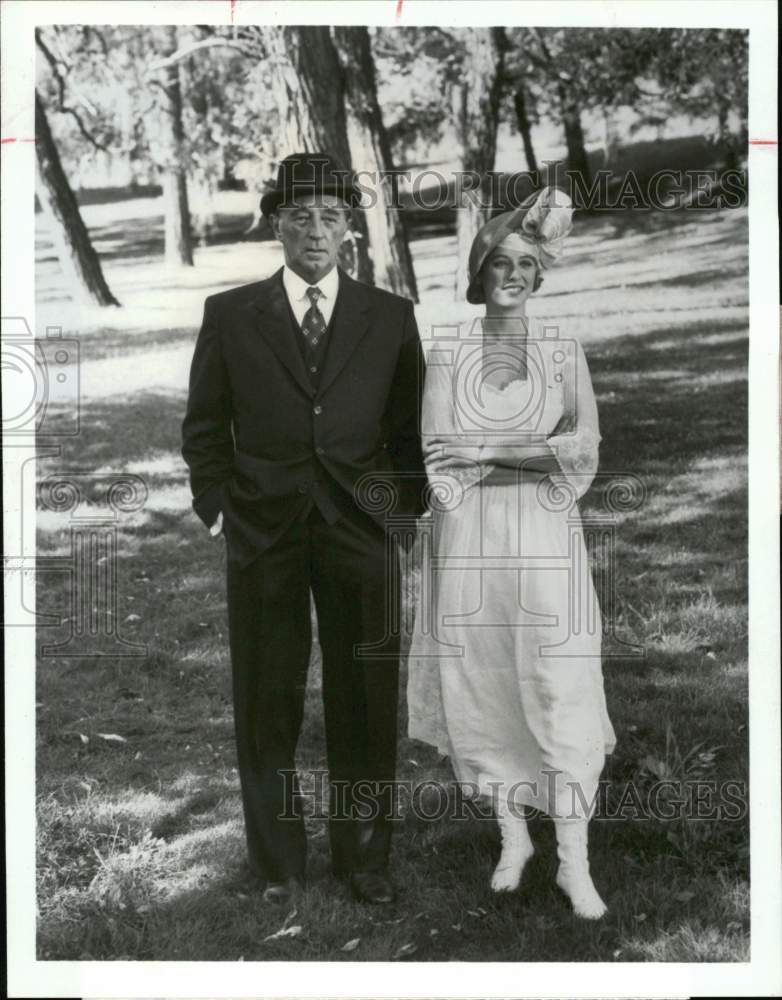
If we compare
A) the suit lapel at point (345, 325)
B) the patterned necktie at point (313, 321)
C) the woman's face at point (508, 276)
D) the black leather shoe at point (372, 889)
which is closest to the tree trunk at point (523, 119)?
the woman's face at point (508, 276)

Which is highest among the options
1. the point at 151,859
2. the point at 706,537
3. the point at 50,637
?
the point at 706,537

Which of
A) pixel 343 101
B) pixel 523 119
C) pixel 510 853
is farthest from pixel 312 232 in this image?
pixel 510 853

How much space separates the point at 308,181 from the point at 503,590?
1.30 metres

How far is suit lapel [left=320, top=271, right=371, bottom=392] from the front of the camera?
3195 millimetres

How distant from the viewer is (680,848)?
11.1 ft

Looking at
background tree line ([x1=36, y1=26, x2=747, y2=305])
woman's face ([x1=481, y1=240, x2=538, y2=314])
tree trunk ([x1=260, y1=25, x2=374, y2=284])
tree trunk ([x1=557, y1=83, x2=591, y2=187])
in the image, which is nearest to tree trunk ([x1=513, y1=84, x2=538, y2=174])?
background tree line ([x1=36, y1=26, x2=747, y2=305])

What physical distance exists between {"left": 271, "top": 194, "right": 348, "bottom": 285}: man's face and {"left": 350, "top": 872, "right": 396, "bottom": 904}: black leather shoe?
1715 millimetres

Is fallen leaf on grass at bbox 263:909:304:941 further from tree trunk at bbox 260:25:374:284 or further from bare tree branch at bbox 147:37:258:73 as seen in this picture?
bare tree branch at bbox 147:37:258:73

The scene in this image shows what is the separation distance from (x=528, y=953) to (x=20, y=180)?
2.69 m

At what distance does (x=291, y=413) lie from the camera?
3205mm

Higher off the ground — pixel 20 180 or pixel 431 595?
pixel 20 180

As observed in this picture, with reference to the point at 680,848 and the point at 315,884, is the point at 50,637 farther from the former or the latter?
the point at 680,848

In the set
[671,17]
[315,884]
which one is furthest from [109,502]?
[671,17]

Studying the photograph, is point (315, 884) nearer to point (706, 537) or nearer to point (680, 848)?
point (680, 848)
